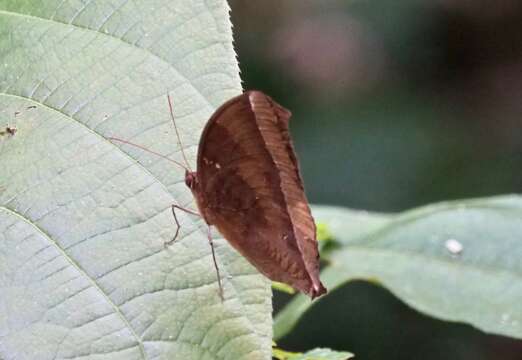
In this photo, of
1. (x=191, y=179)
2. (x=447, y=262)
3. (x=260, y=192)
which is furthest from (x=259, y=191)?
(x=447, y=262)

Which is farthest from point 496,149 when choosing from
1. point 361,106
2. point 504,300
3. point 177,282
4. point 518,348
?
point 177,282

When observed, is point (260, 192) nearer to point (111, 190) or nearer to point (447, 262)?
point (111, 190)

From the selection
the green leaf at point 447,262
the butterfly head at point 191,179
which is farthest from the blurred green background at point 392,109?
the butterfly head at point 191,179

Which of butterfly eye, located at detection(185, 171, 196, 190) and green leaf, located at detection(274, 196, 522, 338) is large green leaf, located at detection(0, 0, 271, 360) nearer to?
butterfly eye, located at detection(185, 171, 196, 190)

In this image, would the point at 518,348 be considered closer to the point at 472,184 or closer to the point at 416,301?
the point at 472,184

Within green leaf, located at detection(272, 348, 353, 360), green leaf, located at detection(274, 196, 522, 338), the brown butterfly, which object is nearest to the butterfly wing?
the brown butterfly

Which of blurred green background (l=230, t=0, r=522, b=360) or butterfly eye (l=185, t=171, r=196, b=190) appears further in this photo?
blurred green background (l=230, t=0, r=522, b=360)
